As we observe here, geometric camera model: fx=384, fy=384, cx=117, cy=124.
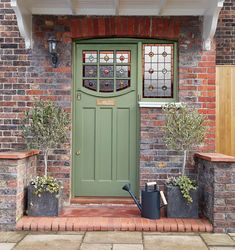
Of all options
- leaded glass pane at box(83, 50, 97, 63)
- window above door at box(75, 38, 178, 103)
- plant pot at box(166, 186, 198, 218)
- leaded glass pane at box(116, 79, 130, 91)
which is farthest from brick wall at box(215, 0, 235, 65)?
plant pot at box(166, 186, 198, 218)

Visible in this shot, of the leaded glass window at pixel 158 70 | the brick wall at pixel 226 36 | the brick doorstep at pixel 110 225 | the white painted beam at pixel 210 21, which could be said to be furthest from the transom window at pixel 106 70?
the brick doorstep at pixel 110 225

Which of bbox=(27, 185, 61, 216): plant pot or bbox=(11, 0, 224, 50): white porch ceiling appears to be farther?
bbox=(11, 0, 224, 50): white porch ceiling

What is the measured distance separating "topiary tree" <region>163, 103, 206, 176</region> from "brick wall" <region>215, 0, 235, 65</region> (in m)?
1.66

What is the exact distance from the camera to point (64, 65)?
19.2ft

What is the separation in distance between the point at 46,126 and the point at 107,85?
50.7 inches

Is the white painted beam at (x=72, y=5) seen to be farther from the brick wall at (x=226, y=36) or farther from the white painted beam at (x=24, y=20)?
the brick wall at (x=226, y=36)

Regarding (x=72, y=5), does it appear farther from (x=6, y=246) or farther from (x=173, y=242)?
(x=173, y=242)

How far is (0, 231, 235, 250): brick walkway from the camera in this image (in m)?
4.20

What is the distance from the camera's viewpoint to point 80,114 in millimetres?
6004

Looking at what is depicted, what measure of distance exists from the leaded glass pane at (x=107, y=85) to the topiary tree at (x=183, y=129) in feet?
3.59

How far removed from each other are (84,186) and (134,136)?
3.63 ft

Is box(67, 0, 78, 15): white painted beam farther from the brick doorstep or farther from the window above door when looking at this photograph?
the brick doorstep

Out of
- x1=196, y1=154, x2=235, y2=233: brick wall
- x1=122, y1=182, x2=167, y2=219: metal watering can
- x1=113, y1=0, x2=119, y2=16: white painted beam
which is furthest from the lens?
x1=113, y1=0, x2=119, y2=16: white painted beam

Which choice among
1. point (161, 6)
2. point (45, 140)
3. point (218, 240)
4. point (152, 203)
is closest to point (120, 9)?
point (161, 6)
